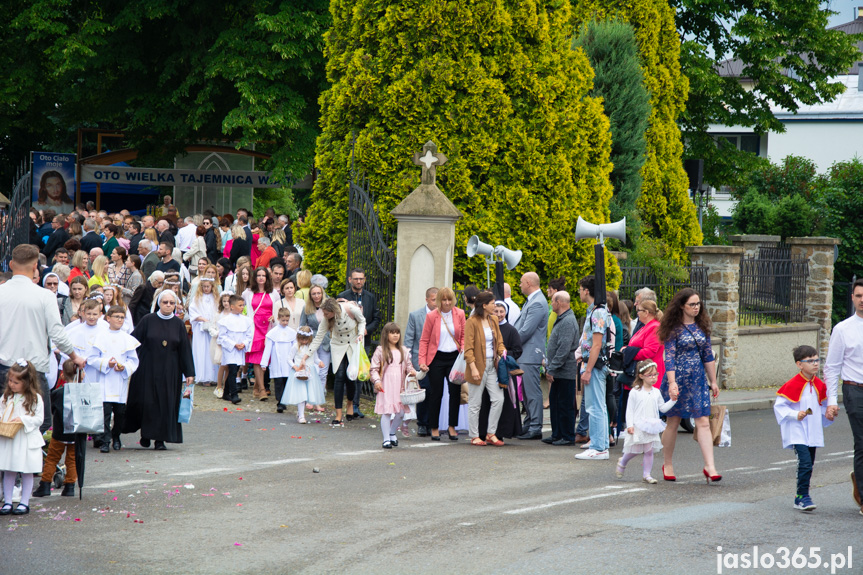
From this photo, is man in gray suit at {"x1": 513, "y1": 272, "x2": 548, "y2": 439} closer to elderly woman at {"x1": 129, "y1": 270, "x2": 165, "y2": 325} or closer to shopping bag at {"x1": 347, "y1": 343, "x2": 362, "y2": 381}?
shopping bag at {"x1": 347, "y1": 343, "x2": 362, "y2": 381}

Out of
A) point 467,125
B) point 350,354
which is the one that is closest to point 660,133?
point 467,125

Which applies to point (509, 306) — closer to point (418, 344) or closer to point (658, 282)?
point (418, 344)

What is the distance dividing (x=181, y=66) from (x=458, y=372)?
50.8 feet

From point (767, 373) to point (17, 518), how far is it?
1619cm

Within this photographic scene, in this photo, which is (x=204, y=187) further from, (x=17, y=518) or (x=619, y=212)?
(x=17, y=518)

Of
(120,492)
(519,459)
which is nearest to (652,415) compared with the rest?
(519,459)

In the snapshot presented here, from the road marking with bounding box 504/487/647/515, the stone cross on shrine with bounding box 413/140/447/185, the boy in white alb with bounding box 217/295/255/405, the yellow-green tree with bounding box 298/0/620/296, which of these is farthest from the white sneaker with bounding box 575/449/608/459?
the boy in white alb with bounding box 217/295/255/405

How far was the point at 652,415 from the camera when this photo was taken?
32.5 feet

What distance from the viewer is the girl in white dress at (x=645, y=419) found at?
9.84 m

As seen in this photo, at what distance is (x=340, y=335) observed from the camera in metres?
13.6

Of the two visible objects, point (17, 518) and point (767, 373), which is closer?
point (17, 518)

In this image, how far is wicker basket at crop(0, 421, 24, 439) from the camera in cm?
790

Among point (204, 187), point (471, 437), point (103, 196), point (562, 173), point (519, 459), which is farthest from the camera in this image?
point (103, 196)

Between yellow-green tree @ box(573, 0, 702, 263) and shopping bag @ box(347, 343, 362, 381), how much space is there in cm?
1060
